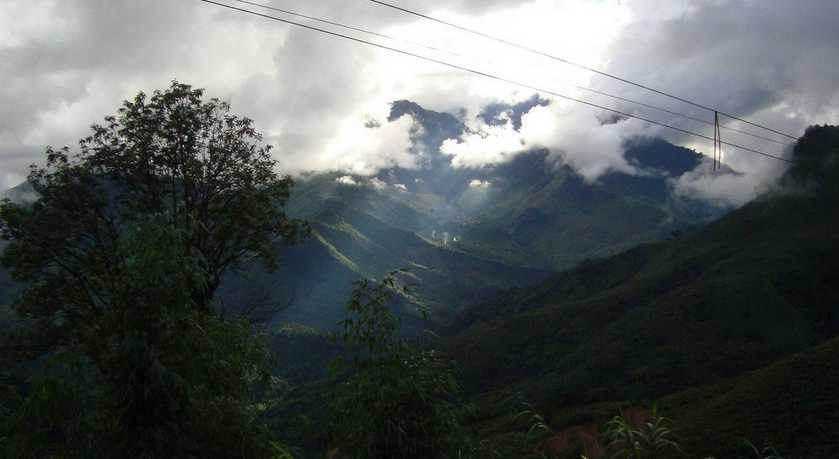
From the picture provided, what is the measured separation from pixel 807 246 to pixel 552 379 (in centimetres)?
11999

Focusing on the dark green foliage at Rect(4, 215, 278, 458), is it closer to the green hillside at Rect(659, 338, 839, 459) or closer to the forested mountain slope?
the green hillside at Rect(659, 338, 839, 459)

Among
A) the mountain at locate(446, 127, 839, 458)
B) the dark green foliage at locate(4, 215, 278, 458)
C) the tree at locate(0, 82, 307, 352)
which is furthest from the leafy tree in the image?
the mountain at locate(446, 127, 839, 458)

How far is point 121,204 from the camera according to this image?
23.8 meters

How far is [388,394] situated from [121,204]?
761 inches

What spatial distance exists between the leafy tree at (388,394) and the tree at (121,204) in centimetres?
1320

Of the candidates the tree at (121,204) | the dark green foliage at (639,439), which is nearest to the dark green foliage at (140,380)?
the dark green foliage at (639,439)

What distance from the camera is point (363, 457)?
9.45 m

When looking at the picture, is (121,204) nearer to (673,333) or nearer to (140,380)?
(140,380)

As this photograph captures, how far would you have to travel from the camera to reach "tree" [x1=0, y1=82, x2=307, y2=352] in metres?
22.4

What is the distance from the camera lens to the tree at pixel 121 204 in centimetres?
2236

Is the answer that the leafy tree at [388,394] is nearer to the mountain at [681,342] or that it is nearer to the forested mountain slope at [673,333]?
the mountain at [681,342]

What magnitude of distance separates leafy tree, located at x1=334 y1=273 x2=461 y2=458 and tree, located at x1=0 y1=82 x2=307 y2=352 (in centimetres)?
1320

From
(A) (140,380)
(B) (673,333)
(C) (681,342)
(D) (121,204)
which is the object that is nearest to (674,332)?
(B) (673,333)

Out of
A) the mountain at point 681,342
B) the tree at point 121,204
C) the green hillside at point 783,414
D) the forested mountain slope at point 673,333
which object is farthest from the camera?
the forested mountain slope at point 673,333
